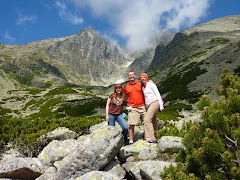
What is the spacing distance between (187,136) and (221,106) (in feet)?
4.04

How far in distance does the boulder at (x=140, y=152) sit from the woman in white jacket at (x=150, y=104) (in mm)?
515

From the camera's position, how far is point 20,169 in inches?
264

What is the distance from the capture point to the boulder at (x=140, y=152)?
743 cm

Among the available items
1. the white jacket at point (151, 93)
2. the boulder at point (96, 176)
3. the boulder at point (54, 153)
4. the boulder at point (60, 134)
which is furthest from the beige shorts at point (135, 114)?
the boulder at point (60, 134)

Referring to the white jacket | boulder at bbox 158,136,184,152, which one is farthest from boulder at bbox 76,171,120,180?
the white jacket

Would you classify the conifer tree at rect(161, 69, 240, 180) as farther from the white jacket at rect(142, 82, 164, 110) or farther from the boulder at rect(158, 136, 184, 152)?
the white jacket at rect(142, 82, 164, 110)

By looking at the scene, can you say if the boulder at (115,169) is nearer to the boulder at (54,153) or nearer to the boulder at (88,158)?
the boulder at (88,158)

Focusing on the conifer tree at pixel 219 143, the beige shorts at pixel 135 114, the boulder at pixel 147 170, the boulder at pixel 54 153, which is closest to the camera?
the conifer tree at pixel 219 143

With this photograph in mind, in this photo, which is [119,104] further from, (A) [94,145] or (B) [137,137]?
(B) [137,137]

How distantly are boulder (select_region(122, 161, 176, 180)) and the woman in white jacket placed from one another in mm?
2020

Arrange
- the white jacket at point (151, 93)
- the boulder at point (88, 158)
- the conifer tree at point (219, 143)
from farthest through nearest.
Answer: the white jacket at point (151, 93), the boulder at point (88, 158), the conifer tree at point (219, 143)

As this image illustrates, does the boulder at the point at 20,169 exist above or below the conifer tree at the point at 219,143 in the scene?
below

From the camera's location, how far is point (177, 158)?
471 centimetres

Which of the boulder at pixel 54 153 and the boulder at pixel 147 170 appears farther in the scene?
the boulder at pixel 54 153
